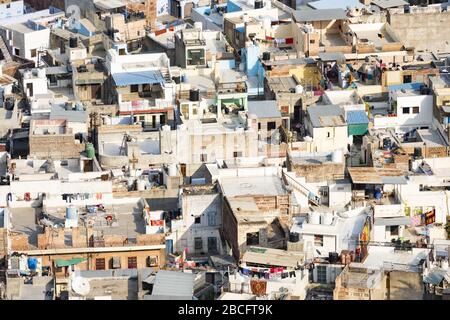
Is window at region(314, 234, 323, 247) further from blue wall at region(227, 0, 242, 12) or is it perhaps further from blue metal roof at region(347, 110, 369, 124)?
blue wall at region(227, 0, 242, 12)

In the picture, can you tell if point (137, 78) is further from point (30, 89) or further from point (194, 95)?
point (30, 89)

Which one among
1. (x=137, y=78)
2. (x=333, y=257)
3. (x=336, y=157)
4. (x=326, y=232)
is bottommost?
(x=333, y=257)

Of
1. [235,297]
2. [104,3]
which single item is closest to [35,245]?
[235,297]

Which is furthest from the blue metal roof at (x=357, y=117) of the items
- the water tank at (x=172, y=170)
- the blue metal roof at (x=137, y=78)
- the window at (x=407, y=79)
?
the blue metal roof at (x=137, y=78)

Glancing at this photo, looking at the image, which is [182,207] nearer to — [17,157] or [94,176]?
[94,176]

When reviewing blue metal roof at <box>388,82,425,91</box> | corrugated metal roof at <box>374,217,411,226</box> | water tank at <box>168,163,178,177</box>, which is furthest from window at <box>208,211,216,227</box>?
blue metal roof at <box>388,82,425,91</box>

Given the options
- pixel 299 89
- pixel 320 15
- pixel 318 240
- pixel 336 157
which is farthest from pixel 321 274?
pixel 320 15

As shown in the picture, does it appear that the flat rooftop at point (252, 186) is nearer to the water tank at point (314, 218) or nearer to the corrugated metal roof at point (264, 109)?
the water tank at point (314, 218)
